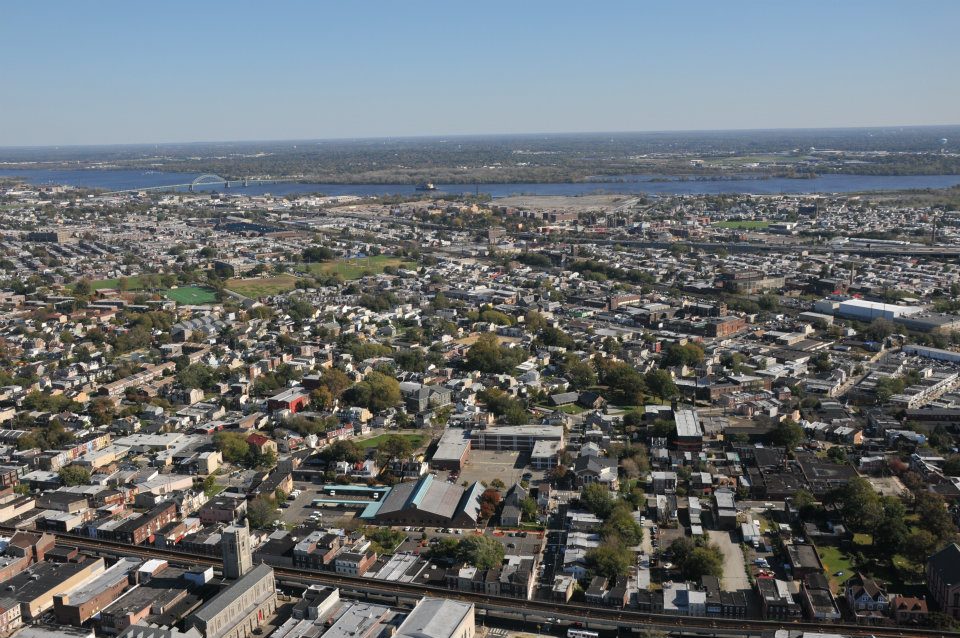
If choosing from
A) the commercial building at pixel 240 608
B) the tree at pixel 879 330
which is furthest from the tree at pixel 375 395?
the tree at pixel 879 330

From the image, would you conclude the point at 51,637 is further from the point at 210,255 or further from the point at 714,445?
the point at 210,255

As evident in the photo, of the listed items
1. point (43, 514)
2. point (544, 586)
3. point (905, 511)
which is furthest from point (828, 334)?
point (43, 514)

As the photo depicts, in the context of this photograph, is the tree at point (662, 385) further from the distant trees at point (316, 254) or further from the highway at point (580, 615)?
the distant trees at point (316, 254)

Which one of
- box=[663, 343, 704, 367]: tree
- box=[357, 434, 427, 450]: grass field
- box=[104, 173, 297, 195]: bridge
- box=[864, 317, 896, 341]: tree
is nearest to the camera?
box=[357, 434, 427, 450]: grass field

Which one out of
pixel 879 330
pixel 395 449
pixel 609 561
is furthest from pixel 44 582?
pixel 879 330

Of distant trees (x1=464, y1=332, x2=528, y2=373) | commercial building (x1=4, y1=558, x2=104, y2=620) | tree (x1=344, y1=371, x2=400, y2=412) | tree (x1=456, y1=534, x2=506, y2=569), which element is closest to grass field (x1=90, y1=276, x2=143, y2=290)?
distant trees (x1=464, y1=332, x2=528, y2=373)

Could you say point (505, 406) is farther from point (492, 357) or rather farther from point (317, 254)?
point (317, 254)

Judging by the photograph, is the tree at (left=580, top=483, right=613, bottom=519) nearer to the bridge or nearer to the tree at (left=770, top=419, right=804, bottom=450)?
the tree at (left=770, top=419, right=804, bottom=450)
